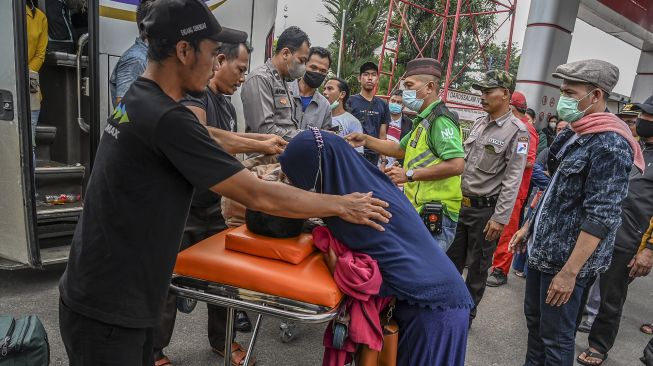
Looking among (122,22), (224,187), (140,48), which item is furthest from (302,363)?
(122,22)

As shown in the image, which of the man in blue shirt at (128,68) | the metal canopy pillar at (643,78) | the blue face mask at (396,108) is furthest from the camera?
the metal canopy pillar at (643,78)

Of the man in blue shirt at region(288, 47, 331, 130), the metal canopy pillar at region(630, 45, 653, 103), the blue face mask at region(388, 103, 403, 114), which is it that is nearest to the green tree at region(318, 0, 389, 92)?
the metal canopy pillar at region(630, 45, 653, 103)

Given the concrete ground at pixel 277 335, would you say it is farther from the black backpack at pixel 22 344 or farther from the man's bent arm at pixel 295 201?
the man's bent arm at pixel 295 201

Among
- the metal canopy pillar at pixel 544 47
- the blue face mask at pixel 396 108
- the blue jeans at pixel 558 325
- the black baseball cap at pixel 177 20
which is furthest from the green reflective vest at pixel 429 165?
the metal canopy pillar at pixel 544 47

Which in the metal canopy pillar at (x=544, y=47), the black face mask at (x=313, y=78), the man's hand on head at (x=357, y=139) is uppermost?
the metal canopy pillar at (x=544, y=47)

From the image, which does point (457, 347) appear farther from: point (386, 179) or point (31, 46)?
point (31, 46)

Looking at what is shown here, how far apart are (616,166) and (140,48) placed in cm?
329

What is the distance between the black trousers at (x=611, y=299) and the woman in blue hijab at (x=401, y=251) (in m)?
2.07

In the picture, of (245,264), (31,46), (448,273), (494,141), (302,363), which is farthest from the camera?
(31,46)

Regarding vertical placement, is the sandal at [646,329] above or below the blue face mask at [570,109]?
below

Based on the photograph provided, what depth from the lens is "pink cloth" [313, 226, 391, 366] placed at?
1.64m

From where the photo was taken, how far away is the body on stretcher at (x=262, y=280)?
158cm

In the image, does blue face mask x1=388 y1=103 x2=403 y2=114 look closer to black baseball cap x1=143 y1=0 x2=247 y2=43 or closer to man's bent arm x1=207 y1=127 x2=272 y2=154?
man's bent arm x1=207 y1=127 x2=272 y2=154

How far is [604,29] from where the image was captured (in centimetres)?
1326
